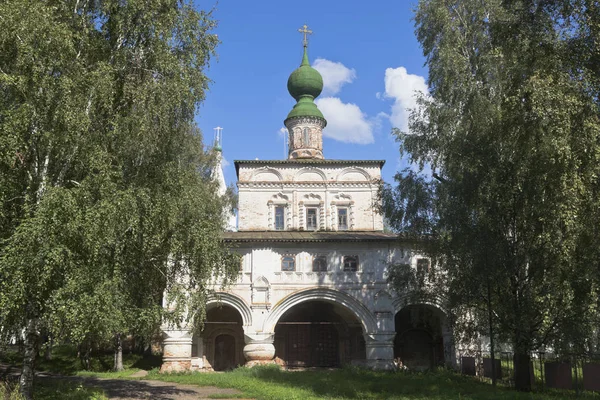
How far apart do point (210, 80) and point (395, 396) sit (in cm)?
868

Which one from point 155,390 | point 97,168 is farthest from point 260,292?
point 97,168

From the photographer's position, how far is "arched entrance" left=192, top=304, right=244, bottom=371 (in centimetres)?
2380

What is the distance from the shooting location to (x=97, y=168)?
10148 millimetres

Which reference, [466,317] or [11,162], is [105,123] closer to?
[11,162]

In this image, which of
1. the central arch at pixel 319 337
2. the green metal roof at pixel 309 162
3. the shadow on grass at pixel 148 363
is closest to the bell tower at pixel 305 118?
the green metal roof at pixel 309 162

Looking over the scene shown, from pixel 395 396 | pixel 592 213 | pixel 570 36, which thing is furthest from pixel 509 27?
pixel 395 396

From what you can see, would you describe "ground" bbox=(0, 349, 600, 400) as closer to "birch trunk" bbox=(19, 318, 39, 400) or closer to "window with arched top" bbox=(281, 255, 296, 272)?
"birch trunk" bbox=(19, 318, 39, 400)

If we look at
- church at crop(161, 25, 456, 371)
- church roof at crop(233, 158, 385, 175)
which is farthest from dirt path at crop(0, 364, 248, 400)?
church roof at crop(233, 158, 385, 175)

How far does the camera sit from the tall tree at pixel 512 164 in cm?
1066

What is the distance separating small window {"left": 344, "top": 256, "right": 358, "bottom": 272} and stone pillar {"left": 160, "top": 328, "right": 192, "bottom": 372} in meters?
6.47

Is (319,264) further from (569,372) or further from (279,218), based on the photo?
(569,372)

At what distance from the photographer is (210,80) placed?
41.2ft

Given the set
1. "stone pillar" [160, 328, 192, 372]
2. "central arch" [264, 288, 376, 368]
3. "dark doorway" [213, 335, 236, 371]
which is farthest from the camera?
"central arch" [264, 288, 376, 368]

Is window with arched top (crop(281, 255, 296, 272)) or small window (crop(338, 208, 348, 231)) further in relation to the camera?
small window (crop(338, 208, 348, 231))
